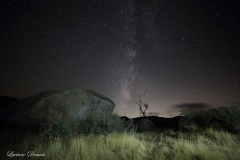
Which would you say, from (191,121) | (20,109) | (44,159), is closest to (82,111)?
(20,109)

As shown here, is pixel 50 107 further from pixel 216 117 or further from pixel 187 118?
pixel 187 118

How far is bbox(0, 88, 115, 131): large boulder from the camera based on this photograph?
873cm

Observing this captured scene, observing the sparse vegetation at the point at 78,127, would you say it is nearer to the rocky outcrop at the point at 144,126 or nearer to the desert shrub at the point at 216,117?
the desert shrub at the point at 216,117

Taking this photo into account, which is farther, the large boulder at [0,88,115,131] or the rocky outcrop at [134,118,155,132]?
the rocky outcrop at [134,118,155,132]

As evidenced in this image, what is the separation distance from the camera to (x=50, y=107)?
9297 millimetres

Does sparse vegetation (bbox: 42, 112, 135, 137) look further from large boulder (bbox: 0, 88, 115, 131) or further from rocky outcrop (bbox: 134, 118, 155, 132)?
rocky outcrop (bbox: 134, 118, 155, 132)

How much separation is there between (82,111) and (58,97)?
6.71 ft

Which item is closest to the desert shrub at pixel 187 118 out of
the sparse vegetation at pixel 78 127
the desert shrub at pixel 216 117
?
the desert shrub at pixel 216 117

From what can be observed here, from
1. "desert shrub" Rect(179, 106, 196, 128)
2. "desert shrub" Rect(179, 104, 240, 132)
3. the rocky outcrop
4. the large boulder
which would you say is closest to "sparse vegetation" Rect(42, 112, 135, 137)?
the large boulder

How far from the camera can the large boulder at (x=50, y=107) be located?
8.73m

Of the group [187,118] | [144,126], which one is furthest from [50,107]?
[144,126]

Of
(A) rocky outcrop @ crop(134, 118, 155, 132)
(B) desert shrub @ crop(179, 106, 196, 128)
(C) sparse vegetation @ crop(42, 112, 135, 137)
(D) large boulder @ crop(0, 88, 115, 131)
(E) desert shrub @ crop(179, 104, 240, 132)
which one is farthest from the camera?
(A) rocky outcrop @ crop(134, 118, 155, 132)

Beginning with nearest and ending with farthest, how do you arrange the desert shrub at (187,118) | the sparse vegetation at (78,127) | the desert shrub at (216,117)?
the sparse vegetation at (78,127) → the desert shrub at (216,117) → the desert shrub at (187,118)

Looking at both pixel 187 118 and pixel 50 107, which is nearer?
pixel 50 107
